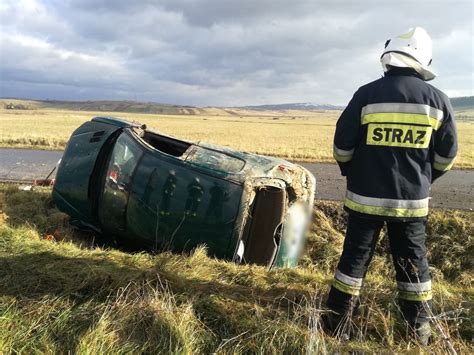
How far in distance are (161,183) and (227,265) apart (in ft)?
4.07

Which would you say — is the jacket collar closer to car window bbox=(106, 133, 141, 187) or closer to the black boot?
the black boot

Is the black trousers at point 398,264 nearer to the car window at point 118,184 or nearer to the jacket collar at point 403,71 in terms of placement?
the jacket collar at point 403,71

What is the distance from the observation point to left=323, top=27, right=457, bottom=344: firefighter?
2.60 metres

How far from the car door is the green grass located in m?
0.61

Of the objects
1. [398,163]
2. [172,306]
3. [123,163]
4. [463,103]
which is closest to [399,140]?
[398,163]

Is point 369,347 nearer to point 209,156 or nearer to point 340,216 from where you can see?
point 209,156

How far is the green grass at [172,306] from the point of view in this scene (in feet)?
8.21

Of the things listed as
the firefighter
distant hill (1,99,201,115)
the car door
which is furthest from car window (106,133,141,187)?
distant hill (1,99,201,115)

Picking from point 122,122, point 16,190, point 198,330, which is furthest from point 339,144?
point 16,190

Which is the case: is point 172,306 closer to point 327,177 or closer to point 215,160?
point 215,160

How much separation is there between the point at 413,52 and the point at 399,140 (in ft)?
2.03

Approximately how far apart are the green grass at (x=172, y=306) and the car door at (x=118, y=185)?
1.99 ft

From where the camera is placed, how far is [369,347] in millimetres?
2574

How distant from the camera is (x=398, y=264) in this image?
9.14ft
